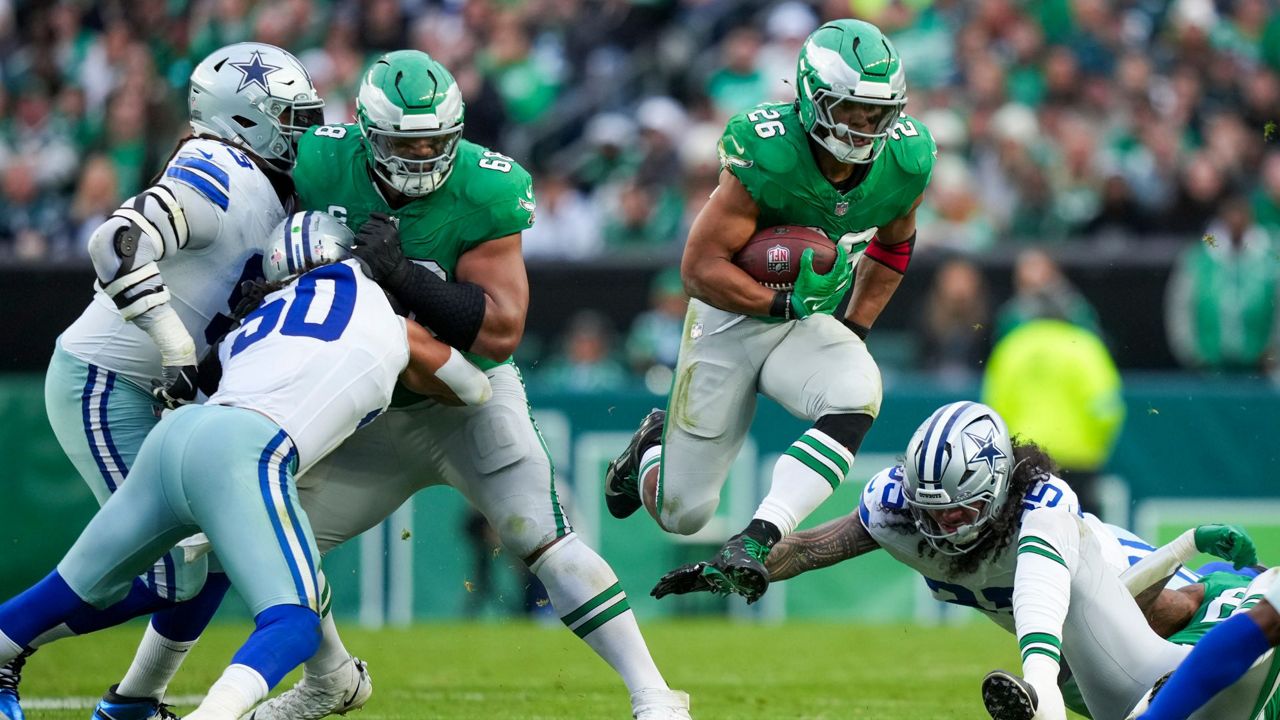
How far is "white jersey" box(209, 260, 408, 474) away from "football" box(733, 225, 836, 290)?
157cm

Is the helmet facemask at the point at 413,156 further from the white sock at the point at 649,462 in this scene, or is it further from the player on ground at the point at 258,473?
the white sock at the point at 649,462

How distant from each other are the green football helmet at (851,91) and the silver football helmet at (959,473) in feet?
3.44

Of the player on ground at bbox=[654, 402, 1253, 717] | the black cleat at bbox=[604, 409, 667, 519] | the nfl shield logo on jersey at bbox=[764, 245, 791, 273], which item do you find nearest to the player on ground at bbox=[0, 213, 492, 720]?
the player on ground at bbox=[654, 402, 1253, 717]

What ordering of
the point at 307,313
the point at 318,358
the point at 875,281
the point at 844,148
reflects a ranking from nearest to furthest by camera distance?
the point at 318,358 < the point at 307,313 < the point at 844,148 < the point at 875,281

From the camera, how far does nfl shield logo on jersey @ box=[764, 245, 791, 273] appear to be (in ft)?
20.6

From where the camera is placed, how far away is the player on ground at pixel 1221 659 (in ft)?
15.5

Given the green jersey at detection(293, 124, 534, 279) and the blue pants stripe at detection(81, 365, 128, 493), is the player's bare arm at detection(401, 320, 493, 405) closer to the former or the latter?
the green jersey at detection(293, 124, 534, 279)

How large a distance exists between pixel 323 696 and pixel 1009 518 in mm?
2347

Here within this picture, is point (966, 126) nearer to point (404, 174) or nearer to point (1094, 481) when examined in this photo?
point (1094, 481)

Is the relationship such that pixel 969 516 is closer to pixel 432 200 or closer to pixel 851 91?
pixel 851 91

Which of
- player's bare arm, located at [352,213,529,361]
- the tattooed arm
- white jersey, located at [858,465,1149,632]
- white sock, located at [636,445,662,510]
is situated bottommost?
white sock, located at [636,445,662,510]

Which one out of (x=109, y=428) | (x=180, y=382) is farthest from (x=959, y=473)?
(x=109, y=428)

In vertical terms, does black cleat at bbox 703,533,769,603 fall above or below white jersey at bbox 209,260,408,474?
below

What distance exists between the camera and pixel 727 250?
6.38m
